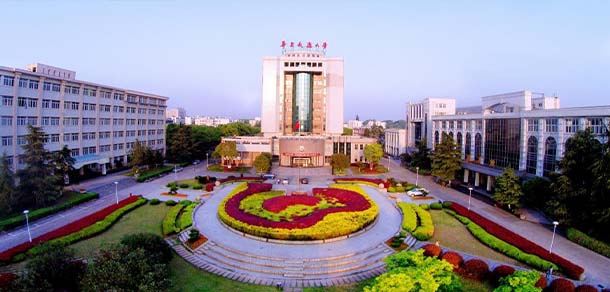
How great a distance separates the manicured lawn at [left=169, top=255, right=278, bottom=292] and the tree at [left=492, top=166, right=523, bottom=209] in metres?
19.9

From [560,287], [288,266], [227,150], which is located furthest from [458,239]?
Result: [227,150]

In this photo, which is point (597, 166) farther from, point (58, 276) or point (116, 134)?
point (116, 134)

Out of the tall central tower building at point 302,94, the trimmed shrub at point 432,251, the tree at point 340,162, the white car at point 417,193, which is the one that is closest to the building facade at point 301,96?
the tall central tower building at point 302,94

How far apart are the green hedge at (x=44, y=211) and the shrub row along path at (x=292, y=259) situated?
12.1 metres

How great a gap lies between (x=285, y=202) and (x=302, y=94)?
34.4m

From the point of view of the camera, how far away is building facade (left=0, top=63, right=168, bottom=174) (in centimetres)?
2914

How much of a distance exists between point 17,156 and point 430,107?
54.3m

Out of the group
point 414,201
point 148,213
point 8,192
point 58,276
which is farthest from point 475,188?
point 8,192

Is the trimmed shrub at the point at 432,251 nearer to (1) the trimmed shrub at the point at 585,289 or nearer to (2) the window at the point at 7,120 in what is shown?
(1) the trimmed shrub at the point at 585,289

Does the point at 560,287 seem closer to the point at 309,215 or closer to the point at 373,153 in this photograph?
the point at 309,215

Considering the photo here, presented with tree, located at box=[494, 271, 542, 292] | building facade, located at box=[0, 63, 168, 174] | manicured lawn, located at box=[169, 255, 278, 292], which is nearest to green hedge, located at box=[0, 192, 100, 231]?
building facade, located at box=[0, 63, 168, 174]

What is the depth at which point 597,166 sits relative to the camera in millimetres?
17656

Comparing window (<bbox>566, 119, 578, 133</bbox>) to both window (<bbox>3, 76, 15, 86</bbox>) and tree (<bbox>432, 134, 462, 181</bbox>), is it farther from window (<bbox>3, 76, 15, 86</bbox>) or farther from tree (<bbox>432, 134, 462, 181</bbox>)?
window (<bbox>3, 76, 15, 86</bbox>)

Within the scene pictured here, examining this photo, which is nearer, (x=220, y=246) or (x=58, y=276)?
(x=58, y=276)
